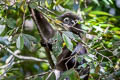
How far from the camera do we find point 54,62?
1548 millimetres

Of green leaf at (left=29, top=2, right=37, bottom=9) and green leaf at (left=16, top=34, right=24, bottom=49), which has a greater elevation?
green leaf at (left=29, top=2, right=37, bottom=9)

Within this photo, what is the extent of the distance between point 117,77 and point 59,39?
451 mm

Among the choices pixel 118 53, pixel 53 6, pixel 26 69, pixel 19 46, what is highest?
pixel 53 6

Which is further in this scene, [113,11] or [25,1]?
[113,11]

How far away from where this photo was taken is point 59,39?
3.61 ft

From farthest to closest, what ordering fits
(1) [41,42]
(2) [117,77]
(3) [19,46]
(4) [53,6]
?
(1) [41,42] → (4) [53,6] → (2) [117,77] → (3) [19,46]

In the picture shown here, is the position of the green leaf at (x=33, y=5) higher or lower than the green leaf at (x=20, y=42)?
higher

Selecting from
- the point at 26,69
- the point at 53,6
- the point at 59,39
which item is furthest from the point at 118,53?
the point at 26,69

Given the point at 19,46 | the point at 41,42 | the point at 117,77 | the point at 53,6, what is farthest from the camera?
the point at 41,42

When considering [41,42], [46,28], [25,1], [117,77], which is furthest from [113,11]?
[25,1]

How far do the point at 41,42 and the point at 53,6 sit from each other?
293 millimetres

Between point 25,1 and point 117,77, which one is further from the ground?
point 25,1

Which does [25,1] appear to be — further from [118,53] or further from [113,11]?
[113,11]

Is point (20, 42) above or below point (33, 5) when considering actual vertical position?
below
